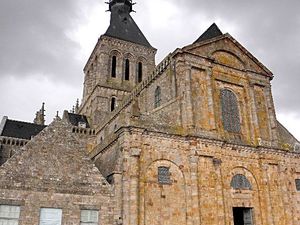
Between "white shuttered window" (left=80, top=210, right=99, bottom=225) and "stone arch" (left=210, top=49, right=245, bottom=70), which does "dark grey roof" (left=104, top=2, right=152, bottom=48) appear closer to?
"stone arch" (left=210, top=49, right=245, bottom=70)

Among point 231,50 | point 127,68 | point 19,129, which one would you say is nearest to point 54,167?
point 231,50

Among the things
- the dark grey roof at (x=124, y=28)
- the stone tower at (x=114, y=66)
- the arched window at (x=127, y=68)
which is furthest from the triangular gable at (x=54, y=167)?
the dark grey roof at (x=124, y=28)

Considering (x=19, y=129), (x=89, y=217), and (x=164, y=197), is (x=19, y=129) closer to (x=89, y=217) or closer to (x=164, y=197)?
(x=89, y=217)

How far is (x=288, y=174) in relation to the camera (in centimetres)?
2456

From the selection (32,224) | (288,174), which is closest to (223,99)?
(288,174)

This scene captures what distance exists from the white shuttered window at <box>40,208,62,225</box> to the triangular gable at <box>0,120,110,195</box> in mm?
977

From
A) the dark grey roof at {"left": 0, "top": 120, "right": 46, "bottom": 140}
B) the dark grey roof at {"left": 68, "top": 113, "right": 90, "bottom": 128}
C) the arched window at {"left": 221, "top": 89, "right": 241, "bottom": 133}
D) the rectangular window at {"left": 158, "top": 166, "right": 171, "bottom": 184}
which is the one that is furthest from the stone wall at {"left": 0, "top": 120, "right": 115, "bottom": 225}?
the dark grey roof at {"left": 68, "top": 113, "right": 90, "bottom": 128}

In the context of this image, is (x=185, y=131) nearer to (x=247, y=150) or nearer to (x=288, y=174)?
(x=247, y=150)

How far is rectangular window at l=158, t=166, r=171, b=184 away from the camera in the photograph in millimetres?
19797

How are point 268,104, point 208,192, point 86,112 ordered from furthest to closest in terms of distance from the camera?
point 86,112 → point 268,104 → point 208,192

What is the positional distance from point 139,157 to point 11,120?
2757 cm

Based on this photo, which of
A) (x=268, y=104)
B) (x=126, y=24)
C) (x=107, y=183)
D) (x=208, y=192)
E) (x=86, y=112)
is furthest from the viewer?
(x=126, y=24)

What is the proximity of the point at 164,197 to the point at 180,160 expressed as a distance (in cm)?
257

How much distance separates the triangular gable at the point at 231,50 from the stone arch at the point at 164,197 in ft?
31.0
